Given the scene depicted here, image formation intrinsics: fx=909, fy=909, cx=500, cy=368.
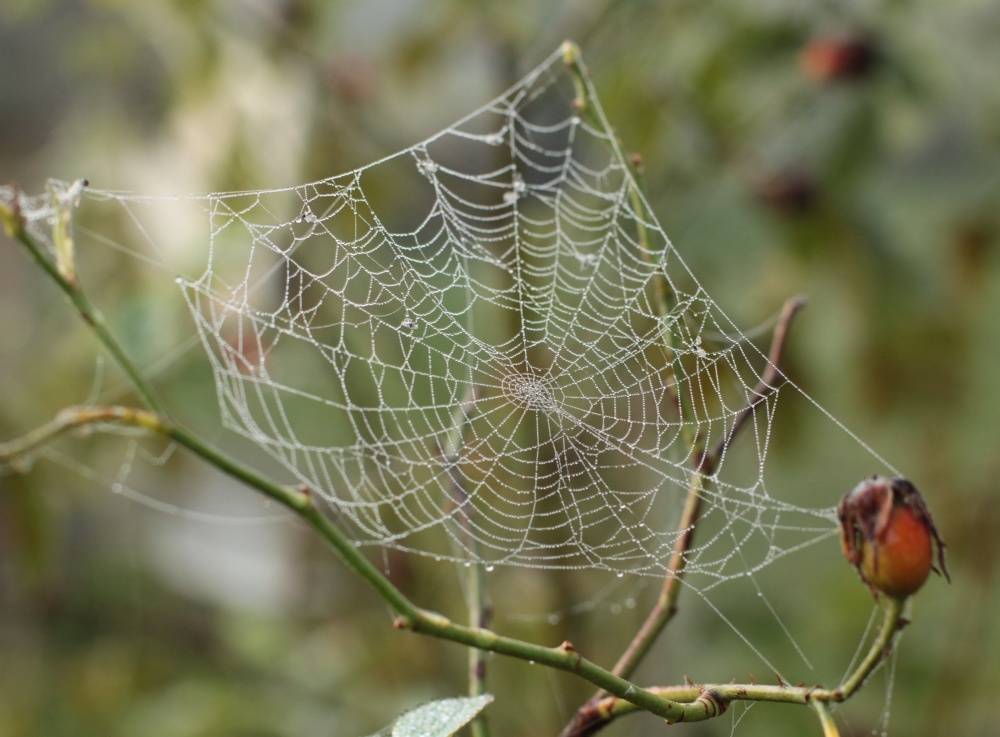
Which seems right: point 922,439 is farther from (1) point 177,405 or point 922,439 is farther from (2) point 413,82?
(1) point 177,405

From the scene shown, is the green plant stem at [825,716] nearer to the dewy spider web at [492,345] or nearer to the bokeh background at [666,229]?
the dewy spider web at [492,345]

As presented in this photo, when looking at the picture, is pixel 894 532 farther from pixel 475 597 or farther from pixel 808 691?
pixel 475 597

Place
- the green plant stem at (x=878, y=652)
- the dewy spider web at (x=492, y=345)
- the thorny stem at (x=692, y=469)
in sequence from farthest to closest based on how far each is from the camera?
1. the dewy spider web at (x=492, y=345)
2. the thorny stem at (x=692, y=469)
3. the green plant stem at (x=878, y=652)

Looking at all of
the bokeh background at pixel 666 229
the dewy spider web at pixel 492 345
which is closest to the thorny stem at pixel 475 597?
the dewy spider web at pixel 492 345

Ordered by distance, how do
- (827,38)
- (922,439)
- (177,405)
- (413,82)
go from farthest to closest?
(922,439), (413,82), (177,405), (827,38)

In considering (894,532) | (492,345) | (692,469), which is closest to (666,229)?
(492,345)

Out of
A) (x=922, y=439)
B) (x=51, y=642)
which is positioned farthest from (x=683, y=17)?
(x=51, y=642)
